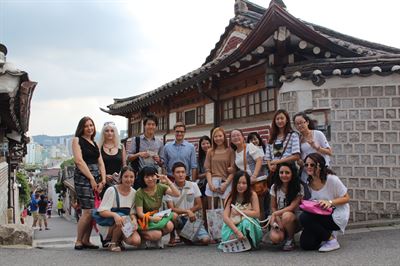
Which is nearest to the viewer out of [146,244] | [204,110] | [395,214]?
[146,244]

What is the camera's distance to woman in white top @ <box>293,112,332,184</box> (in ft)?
20.4

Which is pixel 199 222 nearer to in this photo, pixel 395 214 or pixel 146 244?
pixel 146 244

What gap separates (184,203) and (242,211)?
104cm

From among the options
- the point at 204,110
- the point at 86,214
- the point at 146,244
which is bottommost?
the point at 146,244

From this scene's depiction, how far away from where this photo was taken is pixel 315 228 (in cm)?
552

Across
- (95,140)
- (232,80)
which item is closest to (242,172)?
(95,140)

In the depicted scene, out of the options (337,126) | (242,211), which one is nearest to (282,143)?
(242,211)

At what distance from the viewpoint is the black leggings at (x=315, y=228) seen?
5.53 metres

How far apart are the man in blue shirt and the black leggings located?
7.17 feet

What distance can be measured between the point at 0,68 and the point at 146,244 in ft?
11.2

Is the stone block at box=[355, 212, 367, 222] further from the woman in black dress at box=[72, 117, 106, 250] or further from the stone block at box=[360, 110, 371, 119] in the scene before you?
the woman in black dress at box=[72, 117, 106, 250]

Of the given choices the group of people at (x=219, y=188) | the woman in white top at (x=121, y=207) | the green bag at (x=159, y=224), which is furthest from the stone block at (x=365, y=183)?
the woman in white top at (x=121, y=207)

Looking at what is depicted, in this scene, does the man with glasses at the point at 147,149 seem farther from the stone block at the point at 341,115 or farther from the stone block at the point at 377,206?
the stone block at the point at 377,206

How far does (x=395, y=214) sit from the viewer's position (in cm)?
755
